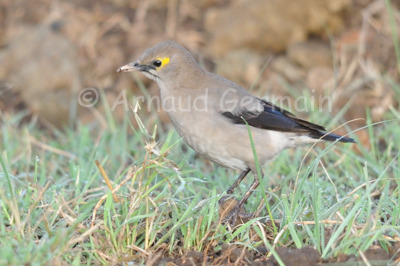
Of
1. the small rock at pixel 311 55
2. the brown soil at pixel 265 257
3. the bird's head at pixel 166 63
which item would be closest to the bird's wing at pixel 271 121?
the bird's head at pixel 166 63

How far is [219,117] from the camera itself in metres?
4.66

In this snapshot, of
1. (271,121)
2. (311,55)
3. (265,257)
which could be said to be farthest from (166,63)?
(311,55)

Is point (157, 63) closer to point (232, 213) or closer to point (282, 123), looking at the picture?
point (282, 123)

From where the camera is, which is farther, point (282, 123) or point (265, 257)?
point (282, 123)

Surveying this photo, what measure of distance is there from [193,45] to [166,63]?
3.64 meters

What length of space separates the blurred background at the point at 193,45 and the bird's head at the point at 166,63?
2593 millimetres

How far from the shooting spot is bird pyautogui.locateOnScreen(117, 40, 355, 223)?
4.57m

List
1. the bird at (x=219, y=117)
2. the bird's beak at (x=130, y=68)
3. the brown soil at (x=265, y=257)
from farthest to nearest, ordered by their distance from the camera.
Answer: the bird's beak at (x=130, y=68) → the bird at (x=219, y=117) → the brown soil at (x=265, y=257)

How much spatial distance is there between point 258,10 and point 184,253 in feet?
17.3

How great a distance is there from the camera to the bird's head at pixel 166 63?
4.87 metres

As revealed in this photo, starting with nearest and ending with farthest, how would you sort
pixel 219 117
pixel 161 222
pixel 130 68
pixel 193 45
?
pixel 161 222, pixel 219 117, pixel 130 68, pixel 193 45

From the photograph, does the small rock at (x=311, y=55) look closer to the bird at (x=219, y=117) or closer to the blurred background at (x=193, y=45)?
the blurred background at (x=193, y=45)

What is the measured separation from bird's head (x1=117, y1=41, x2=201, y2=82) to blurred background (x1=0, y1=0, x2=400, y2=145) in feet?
→ 8.51

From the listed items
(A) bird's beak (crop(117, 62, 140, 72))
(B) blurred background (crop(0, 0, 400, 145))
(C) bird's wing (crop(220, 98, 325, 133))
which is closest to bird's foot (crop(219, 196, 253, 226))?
(C) bird's wing (crop(220, 98, 325, 133))
